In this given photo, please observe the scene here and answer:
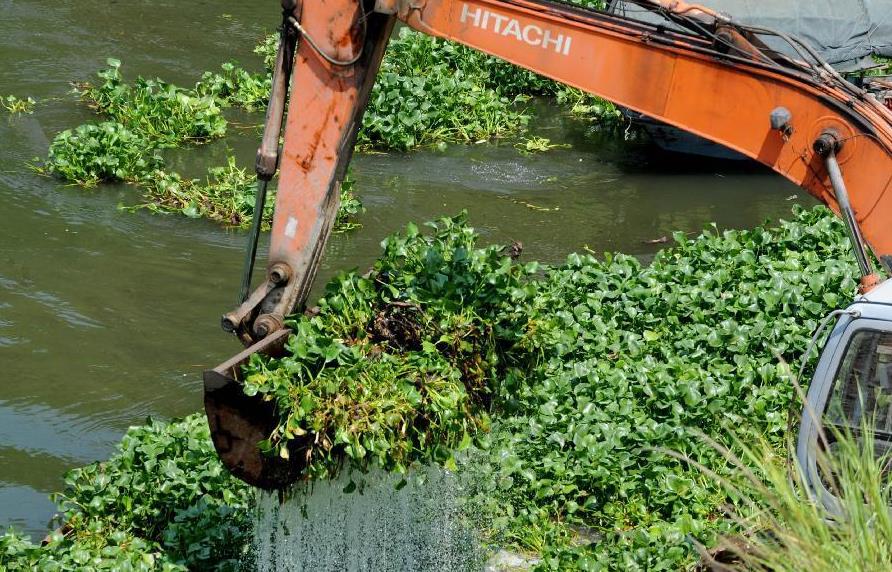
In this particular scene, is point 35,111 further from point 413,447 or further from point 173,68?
point 413,447

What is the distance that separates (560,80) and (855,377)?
7.20 feet

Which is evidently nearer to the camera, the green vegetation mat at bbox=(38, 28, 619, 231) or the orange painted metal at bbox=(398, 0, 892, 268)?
the orange painted metal at bbox=(398, 0, 892, 268)

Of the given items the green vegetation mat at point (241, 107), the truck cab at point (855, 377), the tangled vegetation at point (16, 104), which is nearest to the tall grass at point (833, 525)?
the truck cab at point (855, 377)

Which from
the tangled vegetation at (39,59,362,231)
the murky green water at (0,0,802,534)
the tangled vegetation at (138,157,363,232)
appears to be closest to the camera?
the murky green water at (0,0,802,534)

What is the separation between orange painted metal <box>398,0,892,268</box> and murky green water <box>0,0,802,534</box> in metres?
4.02

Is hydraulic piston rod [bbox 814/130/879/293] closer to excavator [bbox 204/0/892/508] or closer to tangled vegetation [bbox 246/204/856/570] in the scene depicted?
excavator [bbox 204/0/892/508]

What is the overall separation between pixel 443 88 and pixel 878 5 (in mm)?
5403

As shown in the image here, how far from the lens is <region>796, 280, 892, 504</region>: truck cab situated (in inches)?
211

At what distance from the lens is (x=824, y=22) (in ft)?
48.2

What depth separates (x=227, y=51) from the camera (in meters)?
16.8

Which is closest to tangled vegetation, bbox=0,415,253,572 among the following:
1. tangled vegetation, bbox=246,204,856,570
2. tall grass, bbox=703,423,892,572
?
tangled vegetation, bbox=246,204,856,570

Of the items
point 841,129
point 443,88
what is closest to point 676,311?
point 841,129

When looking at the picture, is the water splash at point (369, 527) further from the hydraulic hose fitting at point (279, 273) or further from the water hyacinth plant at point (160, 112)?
the water hyacinth plant at point (160, 112)

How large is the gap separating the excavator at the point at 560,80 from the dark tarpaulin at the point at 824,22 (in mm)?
8275
